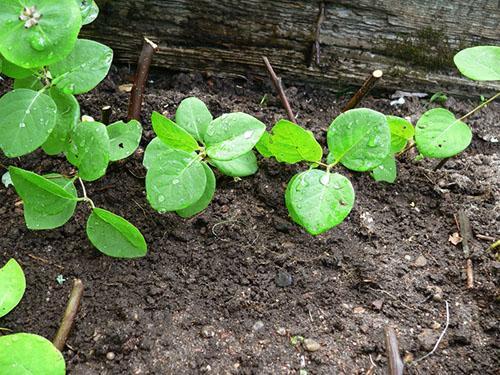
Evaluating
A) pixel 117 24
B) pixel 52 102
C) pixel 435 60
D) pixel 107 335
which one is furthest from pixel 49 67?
pixel 435 60

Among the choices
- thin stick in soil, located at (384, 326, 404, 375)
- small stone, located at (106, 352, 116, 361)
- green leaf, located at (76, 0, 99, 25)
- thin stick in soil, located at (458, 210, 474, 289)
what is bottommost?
small stone, located at (106, 352, 116, 361)

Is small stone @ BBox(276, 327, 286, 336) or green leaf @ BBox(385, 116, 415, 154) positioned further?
green leaf @ BBox(385, 116, 415, 154)

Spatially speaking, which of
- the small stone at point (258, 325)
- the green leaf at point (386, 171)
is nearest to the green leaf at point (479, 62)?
the green leaf at point (386, 171)

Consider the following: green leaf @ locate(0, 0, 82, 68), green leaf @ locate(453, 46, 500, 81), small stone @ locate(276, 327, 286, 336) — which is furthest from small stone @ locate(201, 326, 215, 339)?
green leaf @ locate(453, 46, 500, 81)

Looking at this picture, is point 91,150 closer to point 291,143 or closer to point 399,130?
point 291,143

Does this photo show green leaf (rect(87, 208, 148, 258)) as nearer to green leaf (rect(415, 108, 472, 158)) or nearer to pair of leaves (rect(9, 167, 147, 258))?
pair of leaves (rect(9, 167, 147, 258))

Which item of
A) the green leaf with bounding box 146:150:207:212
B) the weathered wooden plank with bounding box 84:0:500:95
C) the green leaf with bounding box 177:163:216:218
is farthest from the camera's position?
the weathered wooden plank with bounding box 84:0:500:95

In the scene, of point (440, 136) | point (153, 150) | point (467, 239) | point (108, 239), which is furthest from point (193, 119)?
point (467, 239)
